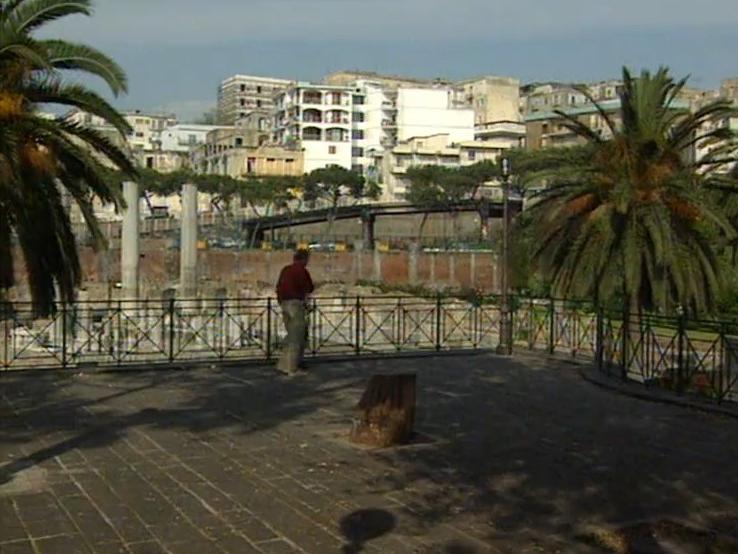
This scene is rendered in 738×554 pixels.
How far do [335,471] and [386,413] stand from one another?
1.23 m

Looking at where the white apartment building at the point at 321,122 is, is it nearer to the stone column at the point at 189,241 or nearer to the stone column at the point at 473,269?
the stone column at the point at 473,269

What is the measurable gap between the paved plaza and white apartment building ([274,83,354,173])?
92374mm

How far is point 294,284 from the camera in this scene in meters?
14.1

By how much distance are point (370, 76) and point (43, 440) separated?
394 ft

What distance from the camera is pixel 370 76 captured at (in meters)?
126

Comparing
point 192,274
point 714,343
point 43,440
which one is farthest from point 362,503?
point 192,274

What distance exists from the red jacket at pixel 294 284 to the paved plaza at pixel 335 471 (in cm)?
144

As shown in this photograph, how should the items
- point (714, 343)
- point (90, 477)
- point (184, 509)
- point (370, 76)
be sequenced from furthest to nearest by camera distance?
point (370, 76), point (714, 343), point (90, 477), point (184, 509)

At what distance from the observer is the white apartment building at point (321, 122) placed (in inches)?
4114

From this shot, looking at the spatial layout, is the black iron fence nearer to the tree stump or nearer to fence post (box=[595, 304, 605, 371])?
fence post (box=[595, 304, 605, 371])

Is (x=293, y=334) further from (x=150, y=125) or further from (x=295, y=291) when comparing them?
(x=150, y=125)

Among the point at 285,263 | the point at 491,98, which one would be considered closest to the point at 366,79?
the point at 491,98

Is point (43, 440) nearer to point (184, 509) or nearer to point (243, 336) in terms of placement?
point (184, 509)

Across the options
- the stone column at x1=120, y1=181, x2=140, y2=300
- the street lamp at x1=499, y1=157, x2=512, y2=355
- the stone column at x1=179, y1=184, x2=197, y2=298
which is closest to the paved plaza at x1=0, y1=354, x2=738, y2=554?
the street lamp at x1=499, y1=157, x2=512, y2=355
